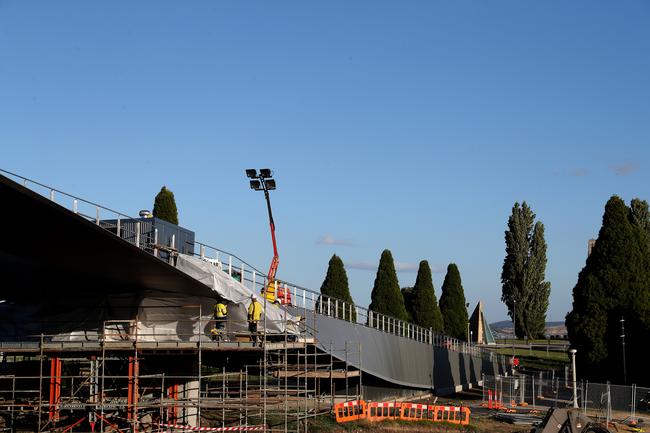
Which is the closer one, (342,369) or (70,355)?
(70,355)

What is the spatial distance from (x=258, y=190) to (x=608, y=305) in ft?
63.9

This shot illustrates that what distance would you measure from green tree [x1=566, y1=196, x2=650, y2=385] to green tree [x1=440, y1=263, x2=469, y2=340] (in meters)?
26.6

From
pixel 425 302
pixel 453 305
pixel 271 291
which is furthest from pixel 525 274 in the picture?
pixel 271 291

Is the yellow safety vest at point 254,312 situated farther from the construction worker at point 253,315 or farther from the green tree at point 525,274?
the green tree at point 525,274

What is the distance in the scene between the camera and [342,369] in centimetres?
3500

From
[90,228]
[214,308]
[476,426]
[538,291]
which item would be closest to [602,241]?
[476,426]

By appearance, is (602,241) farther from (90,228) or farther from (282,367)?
(90,228)

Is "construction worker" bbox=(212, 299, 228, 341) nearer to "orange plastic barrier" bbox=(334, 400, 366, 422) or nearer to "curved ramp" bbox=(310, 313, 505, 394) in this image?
"curved ramp" bbox=(310, 313, 505, 394)

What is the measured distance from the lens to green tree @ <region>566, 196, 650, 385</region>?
1656 inches

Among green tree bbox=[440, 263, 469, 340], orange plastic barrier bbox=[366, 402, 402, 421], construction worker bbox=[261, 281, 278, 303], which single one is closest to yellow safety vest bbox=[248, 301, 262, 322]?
construction worker bbox=[261, 281, 278, 303]

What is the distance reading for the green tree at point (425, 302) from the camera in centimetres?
6300

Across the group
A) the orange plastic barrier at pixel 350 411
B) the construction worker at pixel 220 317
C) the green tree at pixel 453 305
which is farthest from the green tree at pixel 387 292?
the construction worker at pixel 220 317

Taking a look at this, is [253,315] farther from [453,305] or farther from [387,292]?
[453,305]

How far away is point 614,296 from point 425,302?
866 inches
